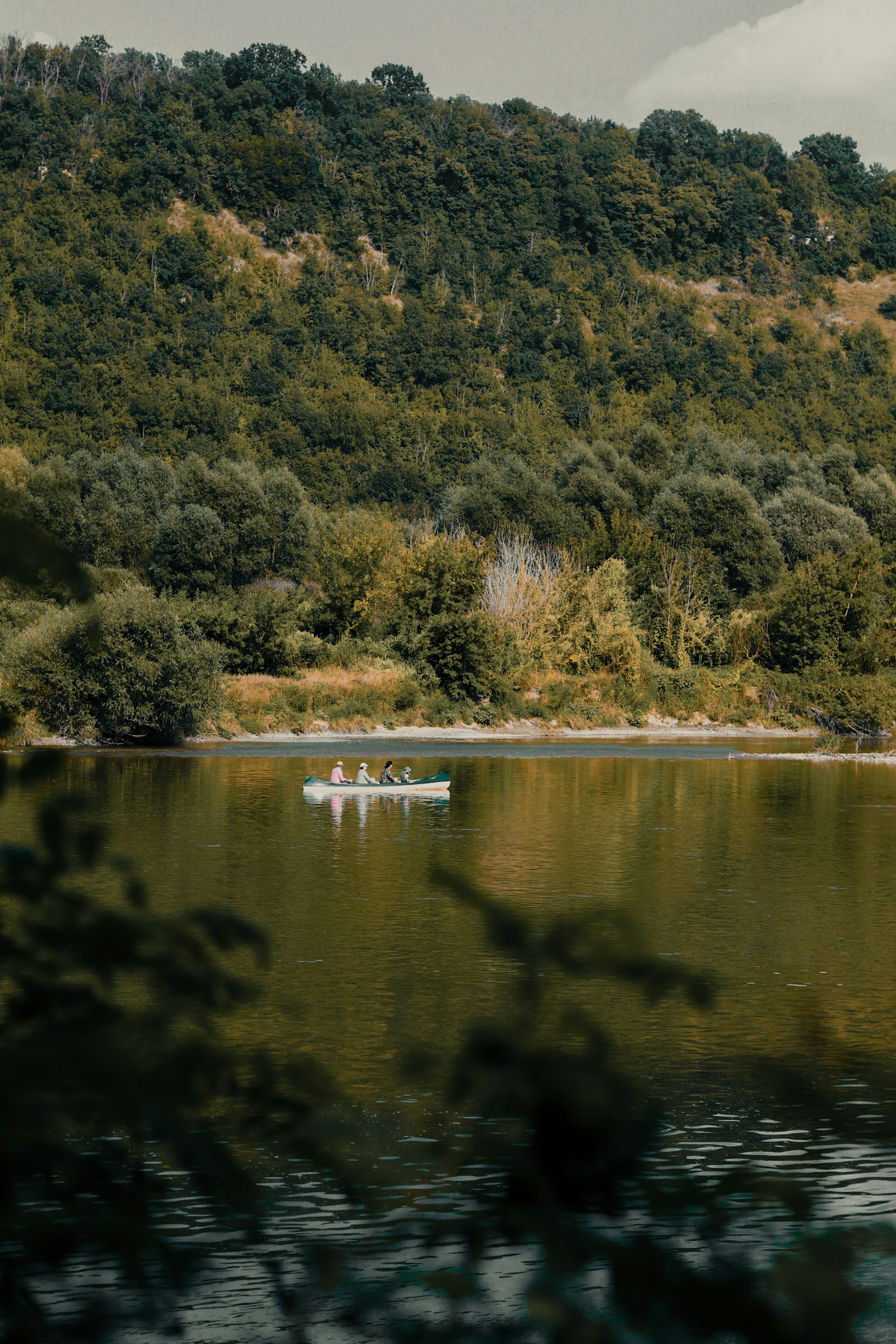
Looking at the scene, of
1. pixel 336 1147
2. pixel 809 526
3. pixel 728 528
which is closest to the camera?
pixel 336 1147

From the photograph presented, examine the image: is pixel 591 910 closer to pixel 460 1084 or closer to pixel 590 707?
pixel 460 1084

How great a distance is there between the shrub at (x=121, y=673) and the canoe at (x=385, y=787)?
37.3 feet

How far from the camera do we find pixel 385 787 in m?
36.6

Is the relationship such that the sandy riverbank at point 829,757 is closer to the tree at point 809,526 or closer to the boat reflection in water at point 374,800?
the boat reflection in water at point 374,800

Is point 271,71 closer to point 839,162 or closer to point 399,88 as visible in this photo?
point 399,88

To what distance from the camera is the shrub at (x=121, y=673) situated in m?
45.8

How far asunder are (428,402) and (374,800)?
8984 cm

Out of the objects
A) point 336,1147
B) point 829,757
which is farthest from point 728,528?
point 336,1147

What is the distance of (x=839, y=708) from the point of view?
51156 mm

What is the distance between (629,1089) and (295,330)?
4978 inches

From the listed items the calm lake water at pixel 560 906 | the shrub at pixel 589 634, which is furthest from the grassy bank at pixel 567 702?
the calm lake water at pixel 560 906

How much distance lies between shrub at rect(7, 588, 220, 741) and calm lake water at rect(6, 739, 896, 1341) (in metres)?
2.45

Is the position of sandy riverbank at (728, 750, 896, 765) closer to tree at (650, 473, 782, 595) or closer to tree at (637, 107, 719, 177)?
tree at (650, 473, 782, 595)

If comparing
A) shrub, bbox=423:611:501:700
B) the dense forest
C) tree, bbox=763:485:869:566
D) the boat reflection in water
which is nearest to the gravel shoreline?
the dense forest
